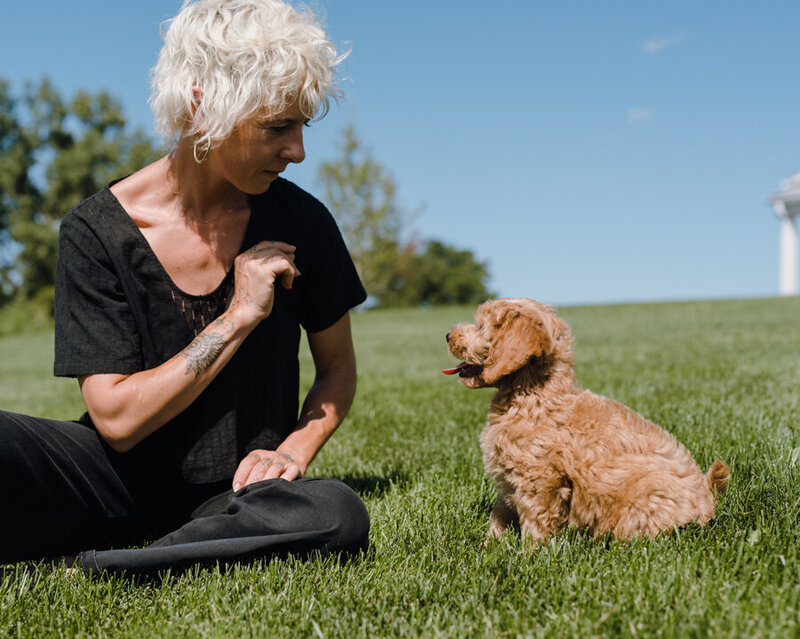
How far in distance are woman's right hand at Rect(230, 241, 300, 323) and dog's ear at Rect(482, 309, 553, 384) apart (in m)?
0.89

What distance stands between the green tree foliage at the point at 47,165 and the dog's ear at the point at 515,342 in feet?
138

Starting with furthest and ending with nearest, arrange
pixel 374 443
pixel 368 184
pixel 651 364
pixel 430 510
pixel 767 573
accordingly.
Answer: pixel 368 184 < pixel 651 364 < pixel 374 443 < pixel 430 510 < pixel 767 573

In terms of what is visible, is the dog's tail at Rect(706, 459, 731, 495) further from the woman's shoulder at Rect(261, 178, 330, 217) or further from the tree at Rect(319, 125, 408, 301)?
the tree at Rect(319, 125, 408, 301)

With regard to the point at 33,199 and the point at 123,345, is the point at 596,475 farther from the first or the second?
the point at 33,199

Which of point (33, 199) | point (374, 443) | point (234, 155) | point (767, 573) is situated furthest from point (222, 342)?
point (33, 199)

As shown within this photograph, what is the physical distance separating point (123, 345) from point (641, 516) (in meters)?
2.10

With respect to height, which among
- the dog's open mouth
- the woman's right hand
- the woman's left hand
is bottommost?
the woman's left hand

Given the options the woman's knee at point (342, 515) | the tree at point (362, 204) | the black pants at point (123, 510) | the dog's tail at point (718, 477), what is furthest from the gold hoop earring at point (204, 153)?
the tree at point (362, 204)

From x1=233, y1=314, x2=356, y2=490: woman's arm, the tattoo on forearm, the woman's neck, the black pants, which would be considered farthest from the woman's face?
the black pants

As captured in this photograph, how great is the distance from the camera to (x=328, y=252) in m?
3.29

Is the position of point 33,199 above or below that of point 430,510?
above

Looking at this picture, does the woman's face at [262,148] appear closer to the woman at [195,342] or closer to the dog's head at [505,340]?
the woman at [195,342]

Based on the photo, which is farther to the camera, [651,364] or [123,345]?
[651,364]

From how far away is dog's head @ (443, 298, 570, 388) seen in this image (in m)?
2.92
